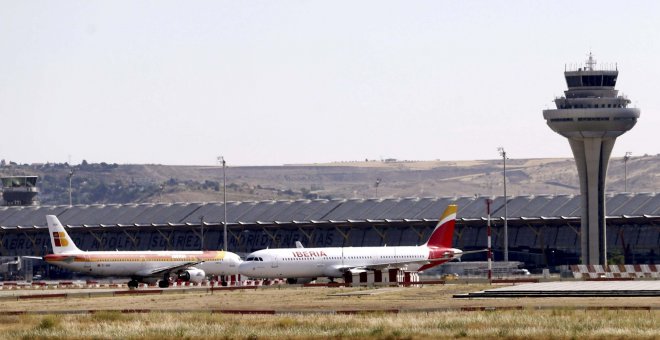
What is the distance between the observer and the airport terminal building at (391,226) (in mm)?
164125

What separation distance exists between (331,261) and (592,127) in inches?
1838

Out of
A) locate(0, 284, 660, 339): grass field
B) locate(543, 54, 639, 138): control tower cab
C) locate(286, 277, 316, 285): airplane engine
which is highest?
locate(543, 54, 639, 138): control tower cab

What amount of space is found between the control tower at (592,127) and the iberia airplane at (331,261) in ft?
108

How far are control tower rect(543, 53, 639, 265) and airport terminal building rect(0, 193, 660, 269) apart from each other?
6.11 metres

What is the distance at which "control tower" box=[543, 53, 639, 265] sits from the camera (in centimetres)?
15262

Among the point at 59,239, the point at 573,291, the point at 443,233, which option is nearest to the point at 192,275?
the point at 59,239

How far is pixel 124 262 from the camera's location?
118m

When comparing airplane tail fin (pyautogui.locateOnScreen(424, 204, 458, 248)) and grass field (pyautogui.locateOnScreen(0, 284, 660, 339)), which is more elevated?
airplane tail fin (pyautogui.locateOnScreen(424, 204, 458, 248))

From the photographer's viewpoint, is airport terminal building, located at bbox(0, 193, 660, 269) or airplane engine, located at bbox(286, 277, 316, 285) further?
airport terminal building, located at bbox(0, 193, 660, 269)

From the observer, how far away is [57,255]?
11656 cm

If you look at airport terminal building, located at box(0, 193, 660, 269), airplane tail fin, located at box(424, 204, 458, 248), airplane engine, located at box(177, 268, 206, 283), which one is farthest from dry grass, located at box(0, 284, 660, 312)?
airport terminal building, located at box(0, 193, 660, 269)

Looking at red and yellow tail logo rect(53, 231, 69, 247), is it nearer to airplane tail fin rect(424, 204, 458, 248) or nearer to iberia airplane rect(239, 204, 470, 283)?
iberia airplane rect(239, 204, 470, 283)

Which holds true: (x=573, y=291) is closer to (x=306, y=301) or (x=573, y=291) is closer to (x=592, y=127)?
(x=306, y=301)

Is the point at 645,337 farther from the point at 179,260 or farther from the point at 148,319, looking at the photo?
the point at 179,260
